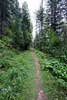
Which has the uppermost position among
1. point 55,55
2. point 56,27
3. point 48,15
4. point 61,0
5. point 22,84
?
point 61,0

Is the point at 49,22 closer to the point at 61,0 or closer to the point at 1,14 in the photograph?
the point at 61,0

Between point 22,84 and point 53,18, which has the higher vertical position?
point 53,18

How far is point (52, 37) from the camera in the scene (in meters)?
25.9

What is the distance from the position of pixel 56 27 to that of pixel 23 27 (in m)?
7.74

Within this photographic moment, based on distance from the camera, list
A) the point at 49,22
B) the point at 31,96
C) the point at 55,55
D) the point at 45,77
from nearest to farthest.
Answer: the point at 31,96 → the point at 45,77 → the point at 55,55 → the point at 49,22

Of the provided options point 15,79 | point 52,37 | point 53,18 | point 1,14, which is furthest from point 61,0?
point 15,79

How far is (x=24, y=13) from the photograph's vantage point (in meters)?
41.4

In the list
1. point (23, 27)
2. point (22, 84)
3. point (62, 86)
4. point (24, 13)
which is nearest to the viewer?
point (22, 84)

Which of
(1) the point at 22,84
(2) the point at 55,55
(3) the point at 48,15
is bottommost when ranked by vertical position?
(2) the point at 55,55

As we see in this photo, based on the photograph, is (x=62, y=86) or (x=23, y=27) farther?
(x=23, y=27)

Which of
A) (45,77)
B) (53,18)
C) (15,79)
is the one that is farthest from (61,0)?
(15,79)

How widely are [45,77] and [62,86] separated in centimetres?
192

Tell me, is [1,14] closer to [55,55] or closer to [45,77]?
[55,55]

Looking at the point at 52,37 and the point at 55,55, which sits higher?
the point at 52,37
